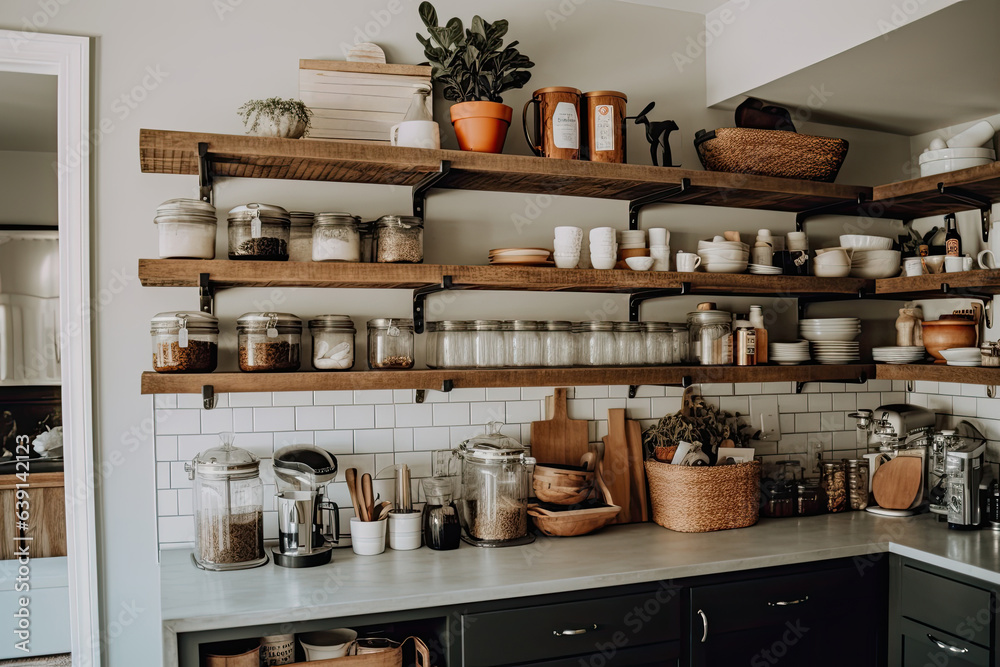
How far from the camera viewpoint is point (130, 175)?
2502 mm

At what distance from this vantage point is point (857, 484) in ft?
10.2

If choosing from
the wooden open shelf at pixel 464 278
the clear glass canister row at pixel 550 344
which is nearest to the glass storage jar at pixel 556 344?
the clear glass canister row at pixel 550 344

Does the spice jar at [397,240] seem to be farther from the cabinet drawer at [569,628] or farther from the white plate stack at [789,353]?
the white plate stack at [789,353]

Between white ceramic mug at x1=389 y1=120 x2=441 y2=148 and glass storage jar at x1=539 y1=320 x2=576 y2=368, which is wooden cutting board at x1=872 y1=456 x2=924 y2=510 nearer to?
glass storage jar at x1=539 y1=320 x2=576 y2=368

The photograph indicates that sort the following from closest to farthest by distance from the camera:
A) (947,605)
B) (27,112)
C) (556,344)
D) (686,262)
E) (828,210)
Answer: (947,605) → (556,344) → (686,262) → (828,210) → (27,112)

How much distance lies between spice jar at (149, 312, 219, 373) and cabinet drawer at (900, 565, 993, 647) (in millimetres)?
2404

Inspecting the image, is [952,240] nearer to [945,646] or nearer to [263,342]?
[945,646]

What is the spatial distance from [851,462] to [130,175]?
114 inches

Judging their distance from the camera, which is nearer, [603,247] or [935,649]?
[935,649]

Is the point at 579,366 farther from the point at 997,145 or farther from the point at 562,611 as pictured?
the point at 997,145

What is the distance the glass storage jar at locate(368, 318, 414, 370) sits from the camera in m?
2.52

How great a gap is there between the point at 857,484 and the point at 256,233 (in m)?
2.50

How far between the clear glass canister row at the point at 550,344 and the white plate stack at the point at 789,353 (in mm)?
391

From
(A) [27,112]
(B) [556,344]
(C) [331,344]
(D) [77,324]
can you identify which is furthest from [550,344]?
(A) [27,112]
